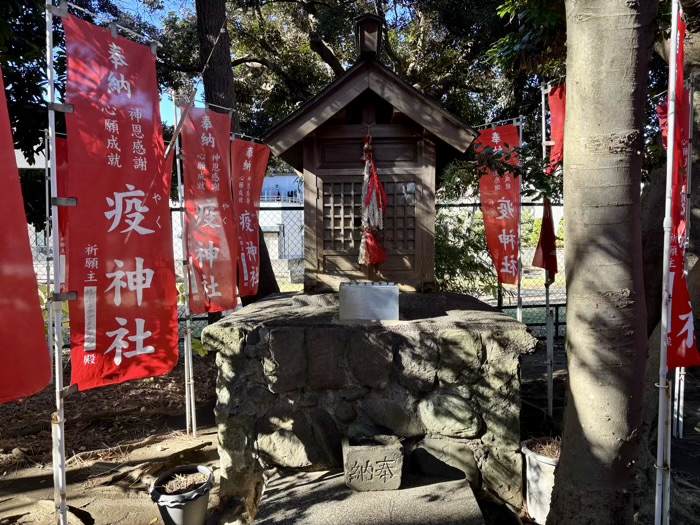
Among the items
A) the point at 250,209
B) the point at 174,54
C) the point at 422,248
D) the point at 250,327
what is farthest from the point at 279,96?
the point at 250,327

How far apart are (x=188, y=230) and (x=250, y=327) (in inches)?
74.1

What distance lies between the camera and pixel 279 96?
35.3 ft

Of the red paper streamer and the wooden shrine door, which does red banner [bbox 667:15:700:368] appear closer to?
the wooden shrine door

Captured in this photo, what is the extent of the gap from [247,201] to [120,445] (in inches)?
116

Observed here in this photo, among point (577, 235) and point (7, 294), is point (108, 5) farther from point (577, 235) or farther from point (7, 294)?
point (577, 235)

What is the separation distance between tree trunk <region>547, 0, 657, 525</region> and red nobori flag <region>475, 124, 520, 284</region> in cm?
421

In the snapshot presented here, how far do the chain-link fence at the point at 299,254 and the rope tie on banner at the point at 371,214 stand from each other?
11.1 feet

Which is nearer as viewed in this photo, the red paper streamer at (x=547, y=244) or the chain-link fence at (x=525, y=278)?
the red paper streamer at (x=547, y=244)

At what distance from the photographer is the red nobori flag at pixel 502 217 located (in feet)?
21.2

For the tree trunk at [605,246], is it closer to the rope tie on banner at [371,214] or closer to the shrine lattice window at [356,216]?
the rope tie on banner at [371,214]

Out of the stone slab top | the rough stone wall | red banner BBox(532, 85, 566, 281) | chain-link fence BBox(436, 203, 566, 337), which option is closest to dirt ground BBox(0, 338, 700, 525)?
the rough stone wall

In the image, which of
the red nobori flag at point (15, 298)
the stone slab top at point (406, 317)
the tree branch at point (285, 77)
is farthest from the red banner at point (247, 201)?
the tree branch at point (285, 77)

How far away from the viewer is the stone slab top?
3.66 m

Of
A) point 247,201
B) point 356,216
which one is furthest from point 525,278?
point 356,216
